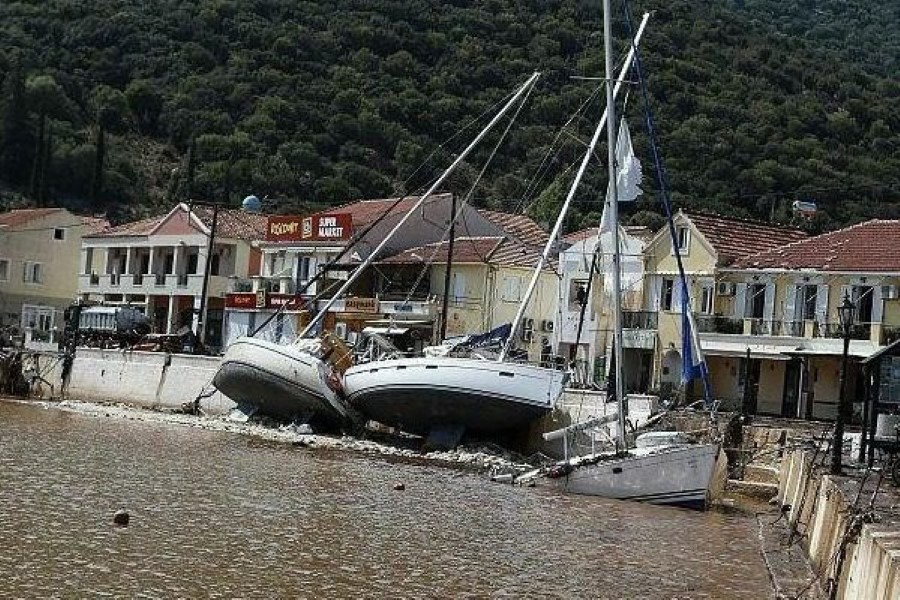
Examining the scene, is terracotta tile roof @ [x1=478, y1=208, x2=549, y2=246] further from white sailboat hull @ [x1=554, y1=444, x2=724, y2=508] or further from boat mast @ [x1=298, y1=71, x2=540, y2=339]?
white sailboat hull @ [x1=554, y1=444, x2=724, y2=508]

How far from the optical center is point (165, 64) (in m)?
135

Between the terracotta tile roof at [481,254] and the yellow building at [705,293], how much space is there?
27.6ft

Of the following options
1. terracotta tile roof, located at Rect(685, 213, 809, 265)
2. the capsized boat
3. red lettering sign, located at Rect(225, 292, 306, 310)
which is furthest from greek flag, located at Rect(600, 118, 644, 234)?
red lettering sign, located at Rect(225, 292, 306, 310)

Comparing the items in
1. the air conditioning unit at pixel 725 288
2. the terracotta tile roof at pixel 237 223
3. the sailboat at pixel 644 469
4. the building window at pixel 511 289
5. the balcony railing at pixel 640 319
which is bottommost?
the sailboat at pixel 644 469

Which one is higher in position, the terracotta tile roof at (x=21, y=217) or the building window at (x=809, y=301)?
the terracotta tile roof at (x=21, y=217)

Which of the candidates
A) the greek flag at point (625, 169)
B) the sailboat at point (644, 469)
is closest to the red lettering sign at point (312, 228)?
the greek flag at point (625, 169)

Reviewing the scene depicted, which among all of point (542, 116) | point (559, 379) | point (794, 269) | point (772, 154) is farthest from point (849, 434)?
point (542, 116)

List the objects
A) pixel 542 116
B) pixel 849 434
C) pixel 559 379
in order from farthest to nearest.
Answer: pixel 542 116 < pixel 559 379 < pixel 849 434

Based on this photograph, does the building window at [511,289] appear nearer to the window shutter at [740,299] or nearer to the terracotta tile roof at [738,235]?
the terracotta tile roof at [738,235]

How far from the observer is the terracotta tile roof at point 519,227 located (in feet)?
239

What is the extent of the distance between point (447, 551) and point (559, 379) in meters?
20.1

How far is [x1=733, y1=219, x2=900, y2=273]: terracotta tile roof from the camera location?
51.1 m

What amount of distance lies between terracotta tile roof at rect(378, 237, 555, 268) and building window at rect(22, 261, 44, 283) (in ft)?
105

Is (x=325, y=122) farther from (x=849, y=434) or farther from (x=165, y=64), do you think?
(x=849, y=434)
